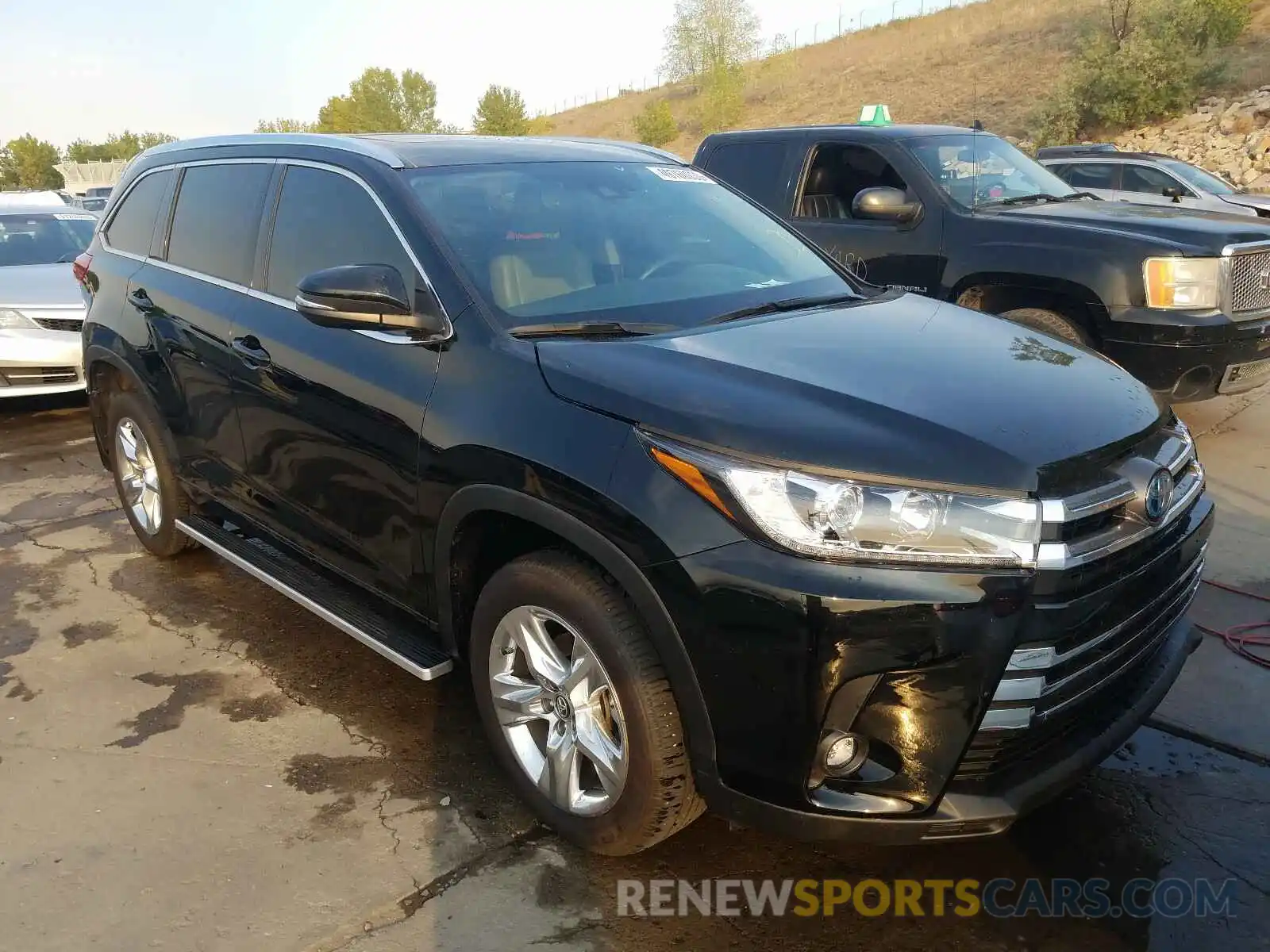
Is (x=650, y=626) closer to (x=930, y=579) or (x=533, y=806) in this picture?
(x=930, y=579)

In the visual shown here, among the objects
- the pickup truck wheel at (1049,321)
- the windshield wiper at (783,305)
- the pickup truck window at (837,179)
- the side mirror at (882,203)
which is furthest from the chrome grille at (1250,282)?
the windshield wiper at (783,305)

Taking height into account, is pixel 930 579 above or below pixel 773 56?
below

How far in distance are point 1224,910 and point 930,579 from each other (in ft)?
4.24

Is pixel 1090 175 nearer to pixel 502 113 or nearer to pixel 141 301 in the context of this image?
pixel 141 301

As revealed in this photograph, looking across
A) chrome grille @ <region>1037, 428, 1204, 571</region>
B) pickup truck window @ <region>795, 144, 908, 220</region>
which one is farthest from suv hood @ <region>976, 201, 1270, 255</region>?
chrome grille @ <region>1037, 428, 1204, 571</region>

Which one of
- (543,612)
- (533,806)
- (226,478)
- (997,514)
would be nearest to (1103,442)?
(997,514)

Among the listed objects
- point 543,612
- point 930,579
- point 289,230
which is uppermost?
point 289,230

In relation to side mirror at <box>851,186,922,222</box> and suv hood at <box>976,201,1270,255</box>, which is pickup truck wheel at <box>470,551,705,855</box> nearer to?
side mirror at <box>851,186,922,222</box>

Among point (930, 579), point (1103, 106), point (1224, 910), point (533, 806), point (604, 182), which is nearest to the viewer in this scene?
point (930, 579)

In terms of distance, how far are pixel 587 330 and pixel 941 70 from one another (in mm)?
51232

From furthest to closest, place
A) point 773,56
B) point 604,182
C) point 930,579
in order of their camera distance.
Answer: point 773,56, point 604,182, point 930,579

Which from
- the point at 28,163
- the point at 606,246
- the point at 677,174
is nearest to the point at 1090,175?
the point at 677,174

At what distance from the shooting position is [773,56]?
2351 inches

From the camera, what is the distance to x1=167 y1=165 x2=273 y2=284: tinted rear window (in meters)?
3.84
